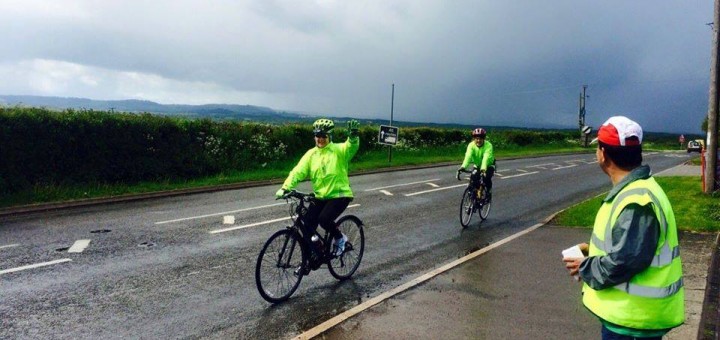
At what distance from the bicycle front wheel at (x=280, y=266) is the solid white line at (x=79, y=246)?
4.01 m

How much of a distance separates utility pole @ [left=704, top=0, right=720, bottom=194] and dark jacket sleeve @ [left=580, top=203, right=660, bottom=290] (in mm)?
14064

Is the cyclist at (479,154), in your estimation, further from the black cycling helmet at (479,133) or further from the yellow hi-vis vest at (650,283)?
the yellow hi-vis vest at (650,283)

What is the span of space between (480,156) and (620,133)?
8817 mm

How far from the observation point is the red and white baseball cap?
2.98m

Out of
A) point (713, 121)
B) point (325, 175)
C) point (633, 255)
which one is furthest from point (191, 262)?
point (713, 121)

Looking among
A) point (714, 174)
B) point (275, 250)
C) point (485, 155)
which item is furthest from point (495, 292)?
point (714, 174)

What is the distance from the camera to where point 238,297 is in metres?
6.58

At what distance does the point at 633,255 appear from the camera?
2754mm

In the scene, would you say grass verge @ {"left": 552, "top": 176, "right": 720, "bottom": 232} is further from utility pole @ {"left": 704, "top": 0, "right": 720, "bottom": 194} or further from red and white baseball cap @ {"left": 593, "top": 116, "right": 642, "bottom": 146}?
red and white baseball cap @ {"left": 593, "top": 116, "right": 642, "bottom": 146}

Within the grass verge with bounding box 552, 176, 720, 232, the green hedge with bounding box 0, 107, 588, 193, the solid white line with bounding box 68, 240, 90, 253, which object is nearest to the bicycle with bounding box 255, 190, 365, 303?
the solid white line with bounding box 68, 240, 90, 253

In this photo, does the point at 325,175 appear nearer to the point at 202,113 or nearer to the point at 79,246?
the point at 79,246

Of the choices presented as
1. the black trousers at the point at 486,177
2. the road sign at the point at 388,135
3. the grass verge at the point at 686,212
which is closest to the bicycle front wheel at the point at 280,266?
the black trousers at the point at 486,177

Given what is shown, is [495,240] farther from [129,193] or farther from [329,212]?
[129,193]

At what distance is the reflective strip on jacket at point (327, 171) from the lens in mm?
6824
